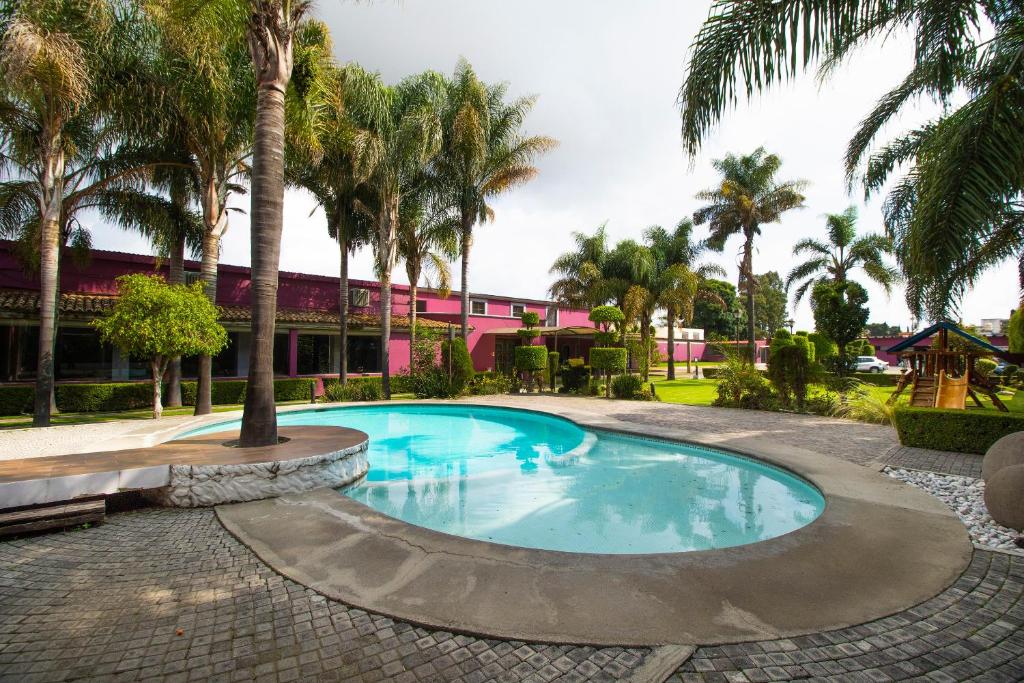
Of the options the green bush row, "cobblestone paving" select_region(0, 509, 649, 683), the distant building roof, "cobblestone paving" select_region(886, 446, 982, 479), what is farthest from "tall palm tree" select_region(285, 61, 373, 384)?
the distant building roof

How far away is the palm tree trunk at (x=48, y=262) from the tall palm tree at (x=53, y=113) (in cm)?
2

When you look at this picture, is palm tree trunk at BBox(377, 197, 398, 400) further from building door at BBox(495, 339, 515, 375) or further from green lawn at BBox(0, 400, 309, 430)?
building door at BBox(495, 339, 515, 375)

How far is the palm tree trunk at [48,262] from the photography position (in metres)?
10.3

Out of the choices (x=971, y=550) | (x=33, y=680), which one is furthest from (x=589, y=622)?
A: (x=971, y=550)

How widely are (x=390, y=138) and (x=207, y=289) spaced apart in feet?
25.9

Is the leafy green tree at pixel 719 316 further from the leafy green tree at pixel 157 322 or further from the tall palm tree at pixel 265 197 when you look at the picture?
the tall palm tree at pixel 265 197

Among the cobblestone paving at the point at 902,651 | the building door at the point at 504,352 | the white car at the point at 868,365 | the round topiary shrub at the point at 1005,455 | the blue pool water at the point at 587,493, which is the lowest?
the blue pool water at the point at 587,493

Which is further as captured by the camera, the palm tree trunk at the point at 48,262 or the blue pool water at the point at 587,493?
the palm tree trunk at the point at 48,262

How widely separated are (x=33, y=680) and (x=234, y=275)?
18.4 meters

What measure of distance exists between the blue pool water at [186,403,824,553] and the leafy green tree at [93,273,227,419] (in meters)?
2.33

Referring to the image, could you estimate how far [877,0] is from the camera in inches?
199

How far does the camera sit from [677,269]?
24.0 metres

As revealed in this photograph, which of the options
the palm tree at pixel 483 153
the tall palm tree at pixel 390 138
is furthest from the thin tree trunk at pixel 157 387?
the palm tree at pixel 483 153

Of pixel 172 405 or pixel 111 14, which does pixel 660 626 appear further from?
pixel 172 405
